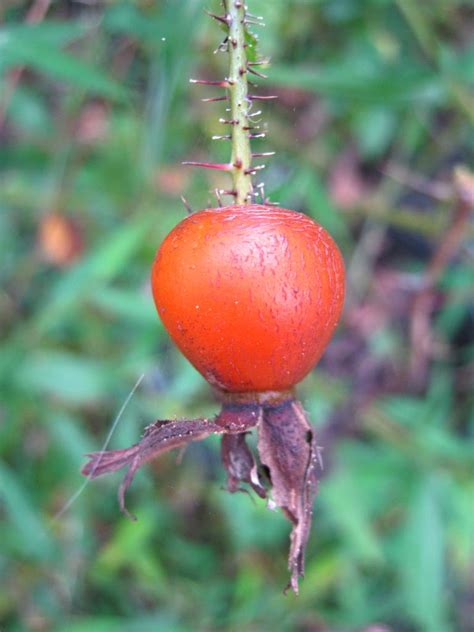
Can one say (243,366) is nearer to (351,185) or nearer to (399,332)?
(399,332)

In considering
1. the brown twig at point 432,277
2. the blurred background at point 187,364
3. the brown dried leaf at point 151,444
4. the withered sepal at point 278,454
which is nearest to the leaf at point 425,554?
the blurred background at point 187,364

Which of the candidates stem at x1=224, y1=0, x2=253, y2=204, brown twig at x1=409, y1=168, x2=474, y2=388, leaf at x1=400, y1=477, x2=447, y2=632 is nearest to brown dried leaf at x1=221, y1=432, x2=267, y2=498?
stem at x1=224, y1=0, x2=253, y2=204

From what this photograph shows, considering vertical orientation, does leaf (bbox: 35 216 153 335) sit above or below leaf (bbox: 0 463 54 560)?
above

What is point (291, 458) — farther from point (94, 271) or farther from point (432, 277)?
point (432, 277)

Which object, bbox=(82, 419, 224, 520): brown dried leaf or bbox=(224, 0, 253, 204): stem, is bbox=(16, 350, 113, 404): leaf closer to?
bbox=(82, 419, 224, 520): brown dried leaf

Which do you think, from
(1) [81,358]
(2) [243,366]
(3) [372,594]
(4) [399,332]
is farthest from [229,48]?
(3) [372,594]

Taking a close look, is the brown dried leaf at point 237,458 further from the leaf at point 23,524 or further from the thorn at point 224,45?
the leaf at point 23,524
